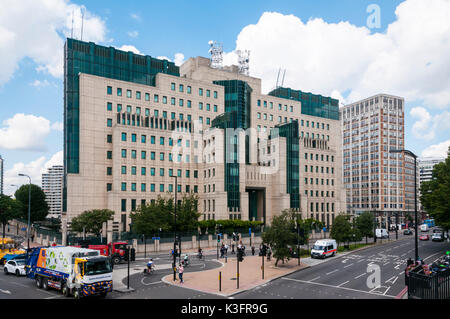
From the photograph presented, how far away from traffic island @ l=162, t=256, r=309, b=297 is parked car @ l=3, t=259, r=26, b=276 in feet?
44.5

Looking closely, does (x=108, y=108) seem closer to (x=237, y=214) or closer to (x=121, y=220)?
(x=121, y=220)

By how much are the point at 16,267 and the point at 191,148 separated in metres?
48.4

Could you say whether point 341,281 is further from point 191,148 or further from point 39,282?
point 191,148

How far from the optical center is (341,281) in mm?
31625

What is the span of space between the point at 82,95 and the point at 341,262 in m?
55.7

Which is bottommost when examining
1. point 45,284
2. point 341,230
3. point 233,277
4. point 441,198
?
point 233,277

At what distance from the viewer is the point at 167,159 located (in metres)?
77.5

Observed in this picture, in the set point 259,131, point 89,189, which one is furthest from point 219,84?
point 89,189

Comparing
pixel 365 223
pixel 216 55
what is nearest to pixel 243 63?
pixel 216 55

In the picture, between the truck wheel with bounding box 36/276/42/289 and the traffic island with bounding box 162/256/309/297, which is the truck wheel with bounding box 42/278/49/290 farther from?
the traffic island with bounding box 162/256/309/297

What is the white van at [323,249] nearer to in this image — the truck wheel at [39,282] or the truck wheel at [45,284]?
the truck wheel at [45,284]

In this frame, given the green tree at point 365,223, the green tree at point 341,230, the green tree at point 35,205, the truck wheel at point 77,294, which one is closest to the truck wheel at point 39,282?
the truck wheel at point 77,294

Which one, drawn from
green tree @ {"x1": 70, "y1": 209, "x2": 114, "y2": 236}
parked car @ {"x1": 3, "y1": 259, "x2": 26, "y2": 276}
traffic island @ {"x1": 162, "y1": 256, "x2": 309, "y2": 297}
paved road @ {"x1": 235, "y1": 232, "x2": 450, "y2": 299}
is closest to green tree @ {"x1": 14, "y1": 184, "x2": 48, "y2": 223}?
green tree @ {"x1": 70, "y1": 209, "x2": 114, "y2": 236}
